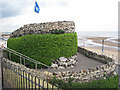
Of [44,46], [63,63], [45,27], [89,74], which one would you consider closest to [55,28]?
[45,27]

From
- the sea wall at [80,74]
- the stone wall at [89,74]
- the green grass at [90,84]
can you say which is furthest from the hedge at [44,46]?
the green grass at [90,84]

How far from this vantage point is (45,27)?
15000mm

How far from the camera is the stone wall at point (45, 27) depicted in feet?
49.1

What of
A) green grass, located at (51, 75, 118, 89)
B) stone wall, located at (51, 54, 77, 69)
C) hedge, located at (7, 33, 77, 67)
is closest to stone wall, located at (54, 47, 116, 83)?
green grass, located at (51, 75, 118, 89)

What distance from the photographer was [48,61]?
13828 mm

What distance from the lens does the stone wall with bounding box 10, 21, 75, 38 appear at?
15.0 metres

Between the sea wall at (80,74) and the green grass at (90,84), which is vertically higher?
the sea wall at (80,74)

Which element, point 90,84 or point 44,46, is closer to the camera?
point 90,84

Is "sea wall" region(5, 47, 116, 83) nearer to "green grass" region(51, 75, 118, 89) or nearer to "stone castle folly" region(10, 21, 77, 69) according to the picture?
"green grass" region(51, 75, 118, 89)

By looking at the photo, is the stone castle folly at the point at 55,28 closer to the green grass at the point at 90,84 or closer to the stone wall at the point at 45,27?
the stone wall at the point at 45,27

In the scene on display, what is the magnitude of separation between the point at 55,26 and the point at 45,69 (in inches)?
199

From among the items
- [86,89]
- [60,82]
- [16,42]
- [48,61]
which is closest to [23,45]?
[16,42]

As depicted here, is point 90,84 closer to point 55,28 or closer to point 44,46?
point 44,46

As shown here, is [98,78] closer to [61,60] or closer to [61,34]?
[61,60]
